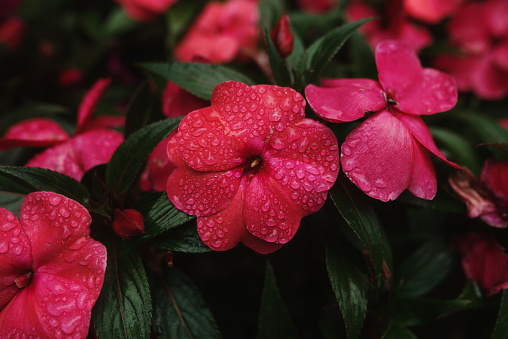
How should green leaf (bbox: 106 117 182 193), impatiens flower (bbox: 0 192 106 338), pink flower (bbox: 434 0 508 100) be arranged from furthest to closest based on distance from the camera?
pink flower (bbox: 434 0 508 100) < green leaf (bbox: 106 117 182 193) < impatiens flower (bbox: 0 192 106 338)

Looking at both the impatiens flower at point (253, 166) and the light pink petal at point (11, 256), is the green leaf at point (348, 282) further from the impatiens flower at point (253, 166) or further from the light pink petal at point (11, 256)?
the light pink petal at point (11, 256)

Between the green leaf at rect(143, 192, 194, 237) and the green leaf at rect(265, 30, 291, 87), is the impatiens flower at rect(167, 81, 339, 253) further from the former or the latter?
the green leaf at rect(265, 30, 291, 87)

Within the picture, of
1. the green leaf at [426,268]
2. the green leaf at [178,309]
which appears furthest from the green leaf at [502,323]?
the green leaf at [178,309]

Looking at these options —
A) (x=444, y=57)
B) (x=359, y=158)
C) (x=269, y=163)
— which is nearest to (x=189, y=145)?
(x=269, y=163)

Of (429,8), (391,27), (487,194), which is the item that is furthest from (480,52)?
(487,194)

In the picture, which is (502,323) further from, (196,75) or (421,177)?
(196,75)

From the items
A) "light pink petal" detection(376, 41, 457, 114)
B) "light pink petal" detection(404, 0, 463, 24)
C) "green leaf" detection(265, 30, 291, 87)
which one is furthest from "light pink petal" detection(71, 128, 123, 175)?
"light pink petal" detection(404, 0, 463, 24)

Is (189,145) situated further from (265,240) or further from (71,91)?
(71,91)
